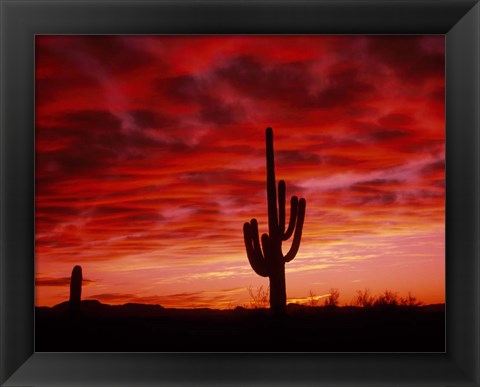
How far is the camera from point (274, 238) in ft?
6.53

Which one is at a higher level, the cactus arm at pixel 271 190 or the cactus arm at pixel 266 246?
the cactus arm at pixel 271 190

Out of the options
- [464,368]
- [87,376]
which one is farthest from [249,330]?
[464,368]

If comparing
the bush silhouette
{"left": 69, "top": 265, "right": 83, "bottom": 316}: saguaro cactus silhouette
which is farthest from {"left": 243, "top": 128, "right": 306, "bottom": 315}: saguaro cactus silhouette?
{"left": 69, "top": 265, "right": 83, "bottom": 316}: saguaro cactus silhouette

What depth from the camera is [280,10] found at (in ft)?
6.21

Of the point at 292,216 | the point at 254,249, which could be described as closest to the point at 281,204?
the point at 292,216

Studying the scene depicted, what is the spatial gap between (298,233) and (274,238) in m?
0.08

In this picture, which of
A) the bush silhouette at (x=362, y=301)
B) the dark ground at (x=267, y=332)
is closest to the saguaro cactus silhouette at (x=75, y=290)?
the dark ground at (x=267, y=332)

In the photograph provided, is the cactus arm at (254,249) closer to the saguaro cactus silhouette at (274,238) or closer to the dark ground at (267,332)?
the saguaro cactus silhouette at (274,238)

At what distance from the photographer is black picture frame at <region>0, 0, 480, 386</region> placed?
1888 mm

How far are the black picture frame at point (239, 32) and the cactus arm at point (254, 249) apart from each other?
0.29 meters

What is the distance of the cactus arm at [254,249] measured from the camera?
1.98 metres

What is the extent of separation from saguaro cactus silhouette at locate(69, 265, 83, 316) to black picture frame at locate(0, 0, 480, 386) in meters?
0.13

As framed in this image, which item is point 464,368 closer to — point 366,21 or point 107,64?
point 366,21

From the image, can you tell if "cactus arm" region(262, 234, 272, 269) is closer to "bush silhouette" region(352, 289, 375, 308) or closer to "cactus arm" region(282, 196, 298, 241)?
"cactus arm" region(282, 196, 298, 241)
